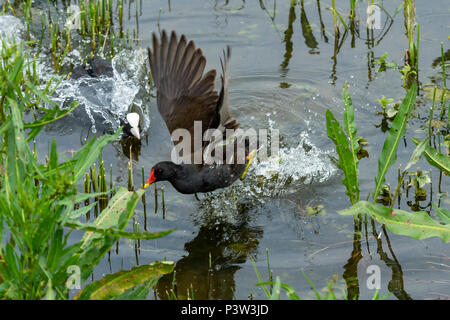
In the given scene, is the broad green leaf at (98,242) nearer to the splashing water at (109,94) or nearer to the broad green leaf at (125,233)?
the broad green leaf at (125,233)

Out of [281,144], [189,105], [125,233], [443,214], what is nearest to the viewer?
[125,233]

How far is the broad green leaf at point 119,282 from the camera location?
10.4ft

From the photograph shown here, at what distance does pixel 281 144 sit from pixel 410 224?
2.12 m

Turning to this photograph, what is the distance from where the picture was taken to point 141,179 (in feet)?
16.8

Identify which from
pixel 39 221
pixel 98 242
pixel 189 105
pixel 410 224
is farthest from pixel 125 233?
pixel 189 105

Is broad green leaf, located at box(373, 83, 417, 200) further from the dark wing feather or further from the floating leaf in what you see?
the dark wing feather

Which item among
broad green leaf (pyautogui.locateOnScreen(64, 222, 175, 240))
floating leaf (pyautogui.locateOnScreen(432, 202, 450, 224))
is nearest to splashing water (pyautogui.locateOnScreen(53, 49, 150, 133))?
floating leaf (pyautogui.locateOnScreen(432, 202, 450, 224))

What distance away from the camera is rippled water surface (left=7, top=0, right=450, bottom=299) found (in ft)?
13.6

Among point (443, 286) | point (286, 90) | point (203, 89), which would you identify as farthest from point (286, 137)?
point (443, 286)

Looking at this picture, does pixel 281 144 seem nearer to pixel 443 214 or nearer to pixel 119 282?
pixel 443 214

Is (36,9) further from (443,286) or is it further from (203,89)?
(443,286)

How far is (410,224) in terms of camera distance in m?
3.70

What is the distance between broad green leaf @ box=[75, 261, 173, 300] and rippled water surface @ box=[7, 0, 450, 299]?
744mm

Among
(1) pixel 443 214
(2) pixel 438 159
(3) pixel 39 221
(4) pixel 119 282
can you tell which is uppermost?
(3) pixel 39 221
